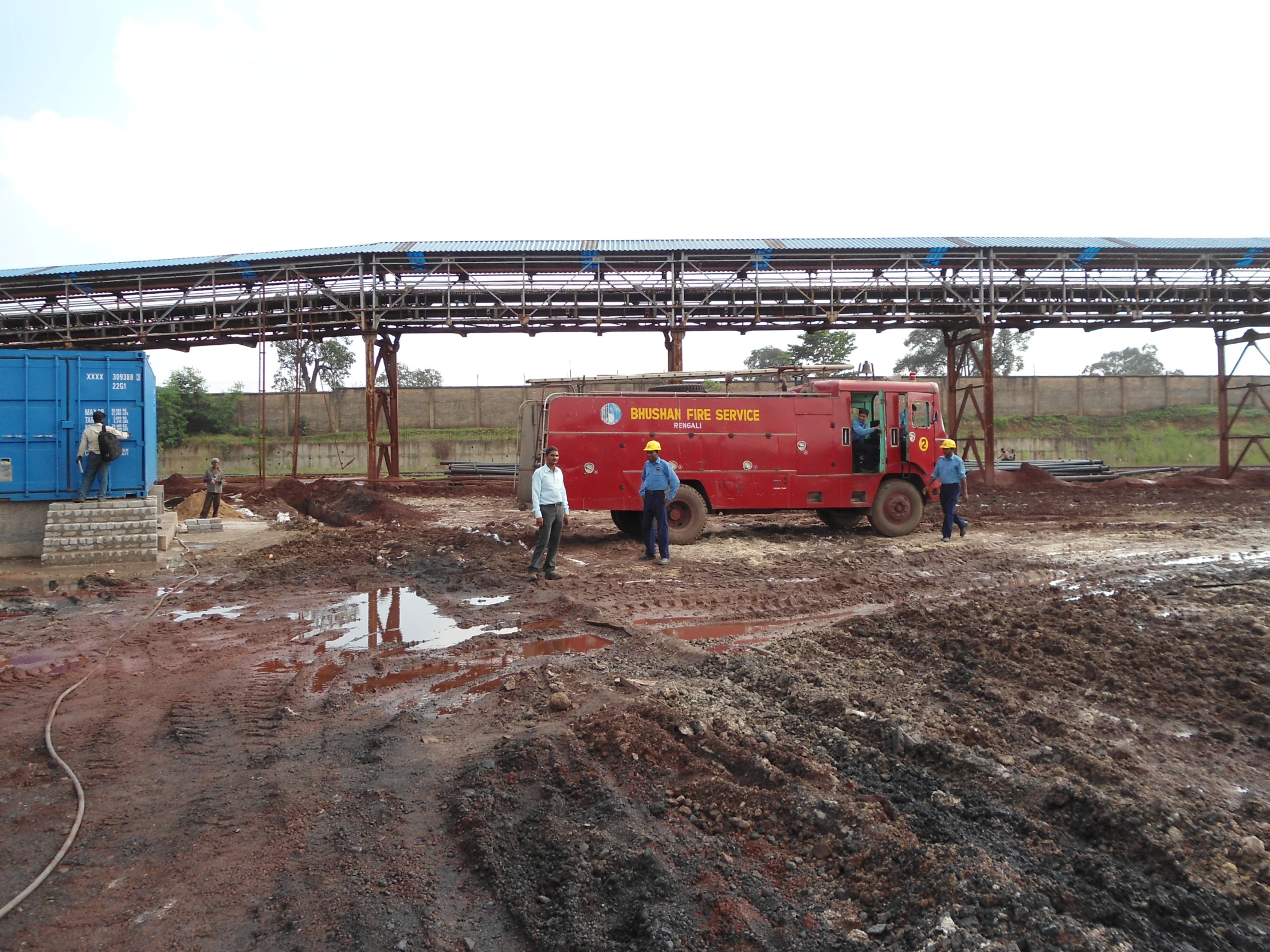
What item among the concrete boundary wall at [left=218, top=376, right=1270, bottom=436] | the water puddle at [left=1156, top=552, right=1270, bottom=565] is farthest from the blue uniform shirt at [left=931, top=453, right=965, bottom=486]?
the concrete boundary wall at [left=218, top=376, right=1270, bottom=436]

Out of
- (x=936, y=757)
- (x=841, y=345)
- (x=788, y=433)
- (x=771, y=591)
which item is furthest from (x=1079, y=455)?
(x=936, y=757)

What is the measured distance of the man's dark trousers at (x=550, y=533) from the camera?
32.2ft

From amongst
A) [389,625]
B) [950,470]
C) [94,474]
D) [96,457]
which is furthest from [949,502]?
[94,474]

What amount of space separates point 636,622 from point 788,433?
6.56 m

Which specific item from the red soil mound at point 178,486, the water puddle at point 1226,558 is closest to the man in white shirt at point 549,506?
the water puddle at point 1226,558

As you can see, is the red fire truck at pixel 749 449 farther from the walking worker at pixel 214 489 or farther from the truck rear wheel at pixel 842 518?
the walking worker at pixel 214 489

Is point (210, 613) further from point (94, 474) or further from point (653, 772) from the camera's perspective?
point (653, 772)

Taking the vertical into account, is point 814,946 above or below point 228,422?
below

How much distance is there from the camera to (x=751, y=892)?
2.81 meters

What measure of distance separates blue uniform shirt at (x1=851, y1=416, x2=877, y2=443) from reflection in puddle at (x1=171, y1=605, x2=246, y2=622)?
980 cm

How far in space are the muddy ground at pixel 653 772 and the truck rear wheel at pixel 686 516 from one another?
413 cm

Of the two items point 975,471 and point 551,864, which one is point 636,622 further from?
point 975,471

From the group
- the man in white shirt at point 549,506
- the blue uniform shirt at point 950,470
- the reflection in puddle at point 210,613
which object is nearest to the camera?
the reflection in puddle at point 210,613

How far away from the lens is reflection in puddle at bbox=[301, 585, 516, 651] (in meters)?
6.87
